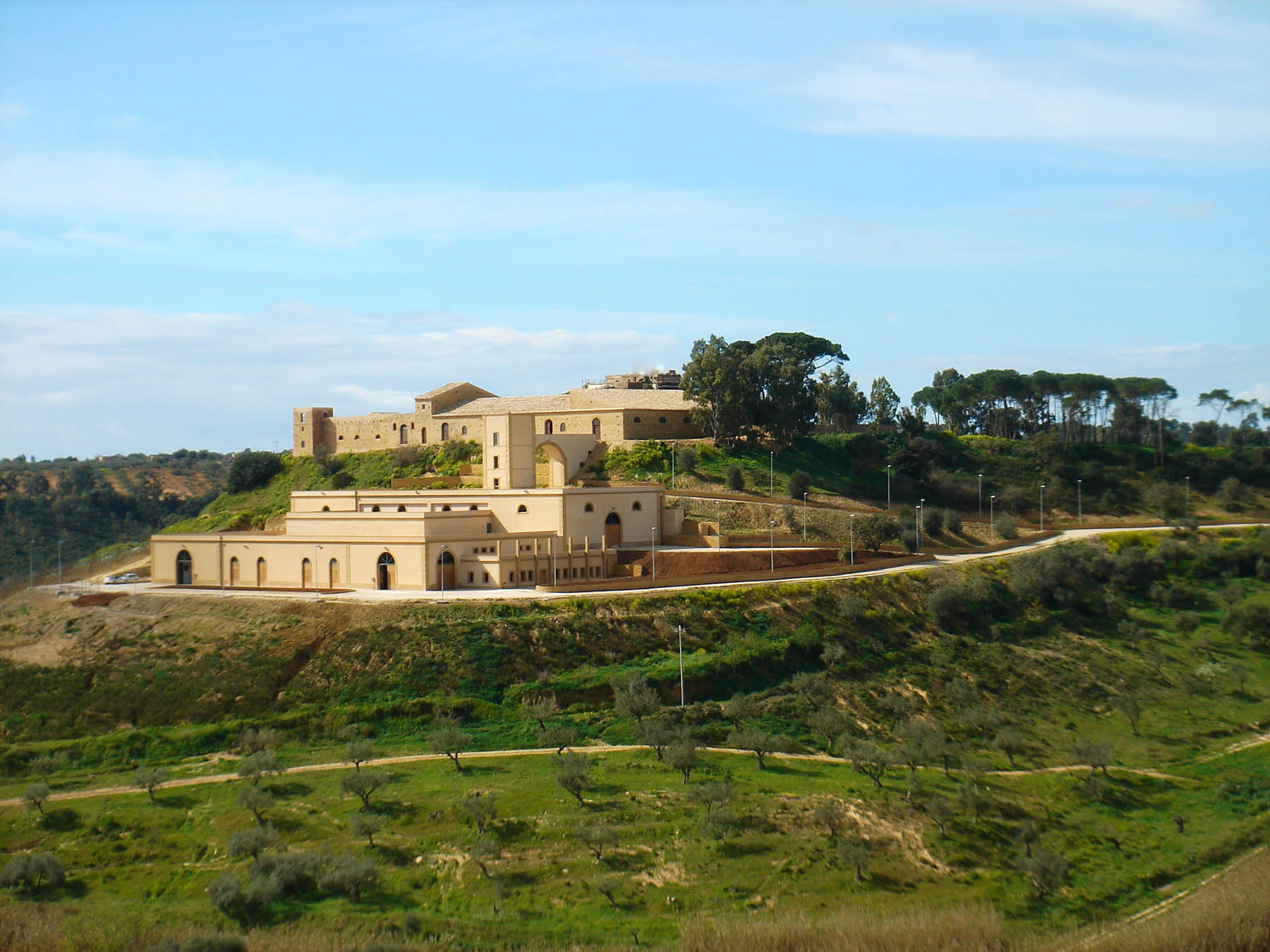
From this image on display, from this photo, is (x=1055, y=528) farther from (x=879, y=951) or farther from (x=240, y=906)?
(x=240, y=906)

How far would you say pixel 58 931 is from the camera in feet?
67.2

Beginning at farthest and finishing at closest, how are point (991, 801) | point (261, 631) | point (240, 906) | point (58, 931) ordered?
point (261, 631) → point (991, 801) → point (240, 906) → point (58, 931)

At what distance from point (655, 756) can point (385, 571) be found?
53.7 ft

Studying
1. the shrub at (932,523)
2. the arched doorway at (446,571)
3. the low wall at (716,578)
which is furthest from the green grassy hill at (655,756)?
the shrub at (932,523)

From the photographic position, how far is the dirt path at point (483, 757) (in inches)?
1113

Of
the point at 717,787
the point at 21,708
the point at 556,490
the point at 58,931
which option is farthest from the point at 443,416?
the point at 58,931

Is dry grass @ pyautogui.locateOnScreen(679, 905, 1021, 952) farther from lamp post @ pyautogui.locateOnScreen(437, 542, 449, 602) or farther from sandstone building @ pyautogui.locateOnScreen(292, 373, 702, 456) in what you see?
sandstone building @ pyautogui.locateOnScreen(292, 373, 702, 456)

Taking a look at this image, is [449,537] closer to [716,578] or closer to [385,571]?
[385,571]

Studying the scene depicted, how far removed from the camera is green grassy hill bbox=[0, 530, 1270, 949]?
2381 cm

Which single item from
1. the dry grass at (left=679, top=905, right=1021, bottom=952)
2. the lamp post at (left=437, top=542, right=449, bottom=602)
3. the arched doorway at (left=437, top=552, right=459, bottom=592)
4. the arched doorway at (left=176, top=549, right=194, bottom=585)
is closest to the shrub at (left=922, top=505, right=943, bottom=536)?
the arched doorway at (left=437, top=552, right=459, bottom=592)

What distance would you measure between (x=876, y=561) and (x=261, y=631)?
2712cm

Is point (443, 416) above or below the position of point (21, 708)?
above

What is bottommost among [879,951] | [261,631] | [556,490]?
[879,951]

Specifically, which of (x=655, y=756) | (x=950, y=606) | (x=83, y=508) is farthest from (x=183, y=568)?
(x=83, y=508)
